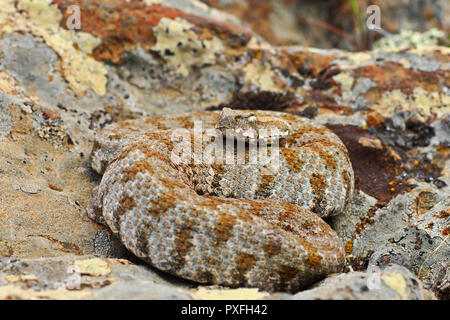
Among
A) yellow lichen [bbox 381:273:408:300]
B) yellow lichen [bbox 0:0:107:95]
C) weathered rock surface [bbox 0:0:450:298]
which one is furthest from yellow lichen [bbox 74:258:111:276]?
yellow lichen [bbox 0:0:107:95]

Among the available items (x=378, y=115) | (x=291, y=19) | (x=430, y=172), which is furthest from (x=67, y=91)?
(x=291, y=19)

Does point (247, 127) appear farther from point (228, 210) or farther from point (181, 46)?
point (181, 46)

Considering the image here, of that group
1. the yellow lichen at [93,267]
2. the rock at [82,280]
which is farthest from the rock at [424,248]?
the yellow lichen at [93,267]

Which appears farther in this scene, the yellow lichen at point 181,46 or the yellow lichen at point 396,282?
the yellow lichen at point 181,46

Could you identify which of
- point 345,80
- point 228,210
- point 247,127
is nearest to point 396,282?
point 228,210

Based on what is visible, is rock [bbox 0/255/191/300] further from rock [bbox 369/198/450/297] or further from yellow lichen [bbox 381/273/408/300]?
rock [bbox 369/198/450/297]

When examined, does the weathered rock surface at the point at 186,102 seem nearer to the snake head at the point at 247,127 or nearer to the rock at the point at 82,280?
the rock at the point at 82,280
